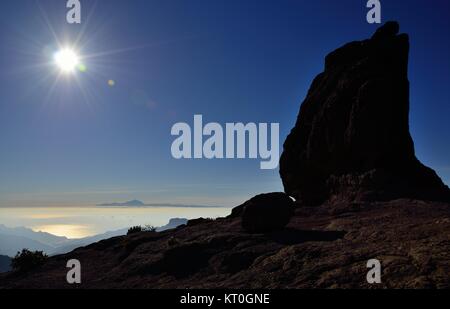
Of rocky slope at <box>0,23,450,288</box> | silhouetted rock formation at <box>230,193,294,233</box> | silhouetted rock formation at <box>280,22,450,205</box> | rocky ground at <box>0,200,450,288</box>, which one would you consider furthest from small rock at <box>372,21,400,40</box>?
silhouetted rock formation at <box>230,193,294,233</box>

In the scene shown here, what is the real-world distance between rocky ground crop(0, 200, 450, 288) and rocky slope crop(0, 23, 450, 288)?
0.09 metres

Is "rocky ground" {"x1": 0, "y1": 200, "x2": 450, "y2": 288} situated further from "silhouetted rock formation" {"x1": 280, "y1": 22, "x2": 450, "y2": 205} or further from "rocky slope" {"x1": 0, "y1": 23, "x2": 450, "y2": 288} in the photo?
"silhouetted rock formation" {"x1": 280, "y1": 22, "x2": 450, "y2": 205}

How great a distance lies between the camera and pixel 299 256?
21.6 metres

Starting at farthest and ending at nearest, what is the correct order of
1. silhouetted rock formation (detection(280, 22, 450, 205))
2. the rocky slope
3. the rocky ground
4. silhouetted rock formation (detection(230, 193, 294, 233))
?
silhouetted rock formation (detection(280, 22, 450, 205))
silhouetted rock formation (detection(230, 193, 294, 233))
the rocky slope
the rocky ground

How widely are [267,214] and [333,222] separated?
559cm

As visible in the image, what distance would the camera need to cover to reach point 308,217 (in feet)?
130

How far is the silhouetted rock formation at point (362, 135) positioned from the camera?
43.1 meters

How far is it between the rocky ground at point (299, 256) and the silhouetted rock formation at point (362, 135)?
5898mm

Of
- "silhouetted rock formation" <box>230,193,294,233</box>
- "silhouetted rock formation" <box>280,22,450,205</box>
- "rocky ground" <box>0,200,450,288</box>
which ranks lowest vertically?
"rocky ground" <box>0,200,450,288</box>

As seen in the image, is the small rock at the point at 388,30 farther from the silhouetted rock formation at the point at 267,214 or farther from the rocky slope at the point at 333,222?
the silhouetted rock formation at the point at 267,214

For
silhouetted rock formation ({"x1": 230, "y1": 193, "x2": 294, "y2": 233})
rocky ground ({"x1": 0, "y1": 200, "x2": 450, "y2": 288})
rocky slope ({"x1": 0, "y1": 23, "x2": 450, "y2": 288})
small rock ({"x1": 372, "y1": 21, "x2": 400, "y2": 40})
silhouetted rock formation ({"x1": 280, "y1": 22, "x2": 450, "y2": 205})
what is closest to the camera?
rocky ground ({"x1": 0, "y1": 200, "x2": 450, "y2": 288})

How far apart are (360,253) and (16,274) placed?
115ft

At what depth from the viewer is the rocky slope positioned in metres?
19.2

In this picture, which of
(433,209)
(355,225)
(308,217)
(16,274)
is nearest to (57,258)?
(16,274)
